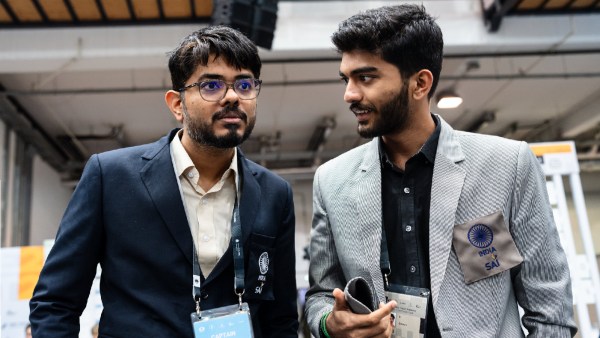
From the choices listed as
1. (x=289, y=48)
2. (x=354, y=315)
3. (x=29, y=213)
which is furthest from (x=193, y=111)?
(x=29, y=213)

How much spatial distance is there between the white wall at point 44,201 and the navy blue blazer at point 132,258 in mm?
8832

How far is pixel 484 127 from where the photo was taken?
10.5 meters

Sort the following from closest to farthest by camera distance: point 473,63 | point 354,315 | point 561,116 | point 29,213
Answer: point 354,315, point 473,63, point 29,213, point 561,116

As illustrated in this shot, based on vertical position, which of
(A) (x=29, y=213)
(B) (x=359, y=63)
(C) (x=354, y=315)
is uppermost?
(A) (x=29, y=213)

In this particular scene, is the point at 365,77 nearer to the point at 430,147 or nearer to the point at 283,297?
the point at 430,147

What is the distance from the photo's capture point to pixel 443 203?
A: 5.07ft

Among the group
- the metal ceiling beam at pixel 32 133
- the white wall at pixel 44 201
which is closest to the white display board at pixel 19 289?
the metal ceiling beam at pixel 32 133

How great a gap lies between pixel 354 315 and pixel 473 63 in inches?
272

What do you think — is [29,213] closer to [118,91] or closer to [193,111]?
[118,91]

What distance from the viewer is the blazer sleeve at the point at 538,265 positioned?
146 centimetres

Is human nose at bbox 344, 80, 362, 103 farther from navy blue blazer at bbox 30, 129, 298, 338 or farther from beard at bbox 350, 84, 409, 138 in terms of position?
navy blue blazer at bbox 30, 129, 298, 338

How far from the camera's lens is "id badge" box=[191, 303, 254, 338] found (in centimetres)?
145

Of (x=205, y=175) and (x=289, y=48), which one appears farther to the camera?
(x=289, y=48)

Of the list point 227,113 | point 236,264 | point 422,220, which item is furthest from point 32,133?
point 422,220
